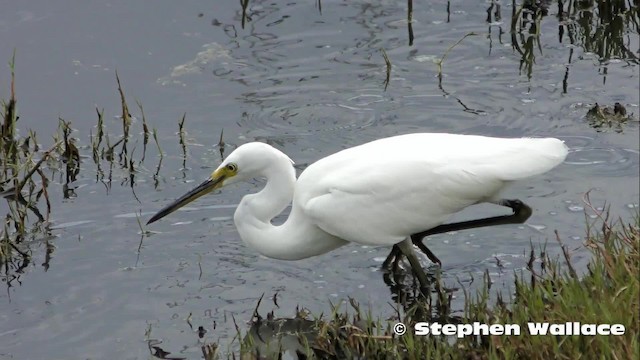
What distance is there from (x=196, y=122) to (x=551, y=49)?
8.94 feet

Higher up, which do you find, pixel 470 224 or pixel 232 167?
pixel 232 167

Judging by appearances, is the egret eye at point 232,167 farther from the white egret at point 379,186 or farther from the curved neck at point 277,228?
the curved neck at point 277,228

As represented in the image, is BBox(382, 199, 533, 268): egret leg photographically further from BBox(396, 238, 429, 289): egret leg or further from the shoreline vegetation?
the shoreline vegetation

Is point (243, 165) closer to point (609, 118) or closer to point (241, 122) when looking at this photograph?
point (241, 122)

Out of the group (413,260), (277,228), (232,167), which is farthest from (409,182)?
(232,167)

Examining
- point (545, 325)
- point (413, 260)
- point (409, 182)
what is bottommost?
point (413, 260)

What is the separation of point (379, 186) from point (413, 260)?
507 millimetres

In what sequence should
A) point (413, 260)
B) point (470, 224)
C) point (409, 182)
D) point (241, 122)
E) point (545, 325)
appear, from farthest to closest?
point (241, 122) < point (470, 224) < point (413, 260) < point (409, 182) < point (545, 325)

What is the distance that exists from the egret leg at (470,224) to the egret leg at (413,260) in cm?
15

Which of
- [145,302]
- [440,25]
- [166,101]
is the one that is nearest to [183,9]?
[166,101]

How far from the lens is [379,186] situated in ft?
20.1

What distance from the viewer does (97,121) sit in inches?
329

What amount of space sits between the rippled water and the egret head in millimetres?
613

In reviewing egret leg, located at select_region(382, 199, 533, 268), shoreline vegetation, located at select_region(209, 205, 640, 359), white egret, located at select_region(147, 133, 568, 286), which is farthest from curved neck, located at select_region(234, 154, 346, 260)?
shoreline vegetation, located at select_region(209, 205, 640, 359)
